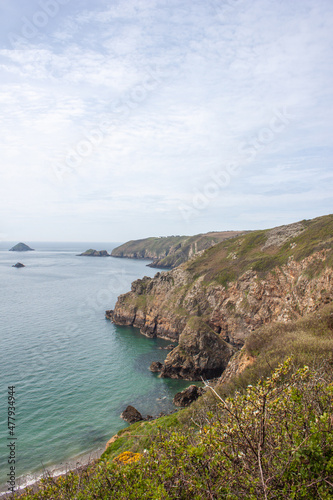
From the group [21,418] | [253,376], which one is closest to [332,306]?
[253,376]

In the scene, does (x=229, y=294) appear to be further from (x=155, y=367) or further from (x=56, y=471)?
(x=56, y=471)

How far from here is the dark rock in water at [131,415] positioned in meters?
36.3

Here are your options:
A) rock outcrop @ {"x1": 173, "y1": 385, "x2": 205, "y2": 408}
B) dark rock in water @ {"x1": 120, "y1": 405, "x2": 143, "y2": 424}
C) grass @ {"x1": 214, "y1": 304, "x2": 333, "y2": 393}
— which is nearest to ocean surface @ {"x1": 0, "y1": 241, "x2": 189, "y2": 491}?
dark rock in water @ {"x1": 120, "y1": 405, "x2": 143, "y2": 424}

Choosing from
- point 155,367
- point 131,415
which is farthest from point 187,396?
point 155,367

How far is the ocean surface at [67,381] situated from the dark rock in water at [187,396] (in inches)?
48.3

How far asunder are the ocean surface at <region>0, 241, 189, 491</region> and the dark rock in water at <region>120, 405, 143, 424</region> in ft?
2.66

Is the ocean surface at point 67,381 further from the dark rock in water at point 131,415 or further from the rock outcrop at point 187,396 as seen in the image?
the rock outcrop at point 187,396

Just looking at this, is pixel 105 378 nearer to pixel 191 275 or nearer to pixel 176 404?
pixel 176 404

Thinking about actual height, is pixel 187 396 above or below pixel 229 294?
below

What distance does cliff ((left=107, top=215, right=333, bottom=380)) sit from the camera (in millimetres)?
49906

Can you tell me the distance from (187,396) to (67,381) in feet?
63.8

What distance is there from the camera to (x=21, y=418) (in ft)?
120

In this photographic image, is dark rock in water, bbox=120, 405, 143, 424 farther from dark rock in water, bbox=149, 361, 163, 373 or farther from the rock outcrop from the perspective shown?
dark rock in water, bbox=149, 361, 163, 373

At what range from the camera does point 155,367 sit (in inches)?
2039
